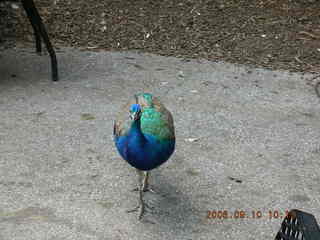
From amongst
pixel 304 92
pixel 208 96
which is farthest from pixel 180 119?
pixel 304 92

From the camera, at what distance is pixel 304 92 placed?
555cm

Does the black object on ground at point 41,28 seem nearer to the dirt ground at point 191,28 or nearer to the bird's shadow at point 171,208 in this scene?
the dirt ground at point 191,28

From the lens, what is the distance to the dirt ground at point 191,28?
6492 mm

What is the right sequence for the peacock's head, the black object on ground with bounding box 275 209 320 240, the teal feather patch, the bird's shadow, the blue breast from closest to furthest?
1. the black object on ground with bounding box 275 209 320 240
2. the peacock's head
3. the blue breast
4. the teal feather patch
5. the bird's shadow

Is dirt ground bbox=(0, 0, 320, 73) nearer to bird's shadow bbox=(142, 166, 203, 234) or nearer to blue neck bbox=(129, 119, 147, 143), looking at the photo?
bird's shadow bbox=(142, 166, 203, 234)

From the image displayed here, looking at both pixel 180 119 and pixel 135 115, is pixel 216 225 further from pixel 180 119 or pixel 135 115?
pixel 180 119

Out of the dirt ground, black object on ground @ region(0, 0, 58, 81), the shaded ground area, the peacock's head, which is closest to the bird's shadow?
the shaded ground area

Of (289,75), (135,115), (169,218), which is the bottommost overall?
(169,218)

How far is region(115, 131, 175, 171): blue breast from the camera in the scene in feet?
10.5

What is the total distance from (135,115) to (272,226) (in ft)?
3.96

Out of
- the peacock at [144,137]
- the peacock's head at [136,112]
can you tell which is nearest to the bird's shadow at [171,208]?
the peacock at [144,137]
